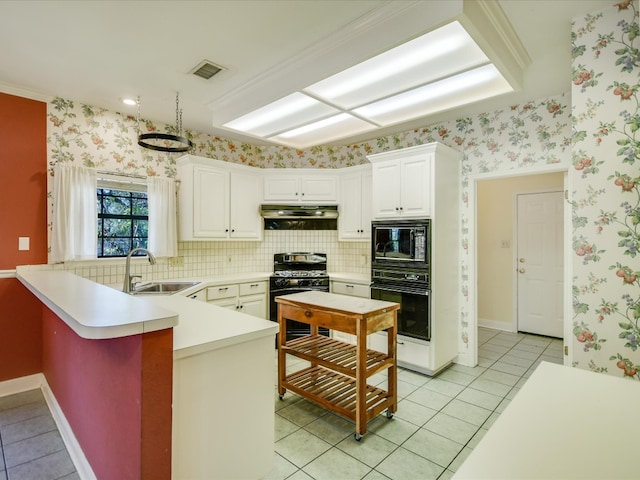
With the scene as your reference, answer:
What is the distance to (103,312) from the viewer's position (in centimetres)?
131

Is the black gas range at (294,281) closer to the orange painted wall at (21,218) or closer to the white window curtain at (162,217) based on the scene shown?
the white window curtain at (162,217)

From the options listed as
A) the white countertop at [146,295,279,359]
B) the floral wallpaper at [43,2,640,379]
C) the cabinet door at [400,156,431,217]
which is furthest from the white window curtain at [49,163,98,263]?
the floral wallpaper at [43,2,640,379]

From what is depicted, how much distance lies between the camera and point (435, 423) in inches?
99.3

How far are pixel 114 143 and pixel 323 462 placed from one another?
3597mm

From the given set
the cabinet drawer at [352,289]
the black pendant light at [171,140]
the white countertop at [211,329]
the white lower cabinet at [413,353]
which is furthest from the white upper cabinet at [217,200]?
the white lower cabinet at [413,353]

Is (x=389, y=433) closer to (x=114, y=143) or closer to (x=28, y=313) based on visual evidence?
(x=28, y=313)

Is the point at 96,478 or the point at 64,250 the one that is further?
the point at 64,250

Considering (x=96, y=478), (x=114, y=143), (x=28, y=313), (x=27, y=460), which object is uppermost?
(x=114, y=143)

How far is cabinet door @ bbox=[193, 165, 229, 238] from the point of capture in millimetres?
3900

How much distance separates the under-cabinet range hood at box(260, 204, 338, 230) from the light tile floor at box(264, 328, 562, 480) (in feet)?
6.01

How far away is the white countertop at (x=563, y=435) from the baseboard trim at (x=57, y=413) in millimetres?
2057


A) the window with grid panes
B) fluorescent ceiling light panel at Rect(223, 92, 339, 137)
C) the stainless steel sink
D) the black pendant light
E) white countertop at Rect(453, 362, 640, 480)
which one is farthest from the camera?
the window with grid panes

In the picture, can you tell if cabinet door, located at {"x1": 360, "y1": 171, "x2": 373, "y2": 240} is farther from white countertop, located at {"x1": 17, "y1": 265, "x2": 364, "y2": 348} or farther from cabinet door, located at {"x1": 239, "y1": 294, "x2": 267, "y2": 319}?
white countertop, located at {"x1": 17, "y1": 265, "x2": 364, "y2": 348}

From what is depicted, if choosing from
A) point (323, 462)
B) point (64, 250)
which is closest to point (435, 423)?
point (323, 462)
